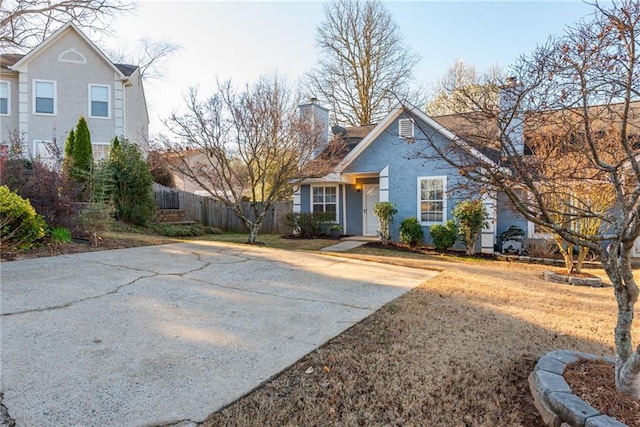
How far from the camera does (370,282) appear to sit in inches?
238

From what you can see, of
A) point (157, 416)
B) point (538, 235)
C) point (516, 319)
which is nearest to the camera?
point (157, 416)

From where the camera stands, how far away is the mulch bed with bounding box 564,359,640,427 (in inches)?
90.0

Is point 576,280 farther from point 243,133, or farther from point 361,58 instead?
point 361,58

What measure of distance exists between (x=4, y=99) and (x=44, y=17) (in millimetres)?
6834

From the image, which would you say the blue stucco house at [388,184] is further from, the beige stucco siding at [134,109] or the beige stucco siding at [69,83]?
the beige stucco siding at [69,83]

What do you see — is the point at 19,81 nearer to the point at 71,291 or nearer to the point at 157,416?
the point at 71,291

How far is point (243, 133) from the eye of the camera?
11.7m

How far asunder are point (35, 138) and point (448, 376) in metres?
19.2

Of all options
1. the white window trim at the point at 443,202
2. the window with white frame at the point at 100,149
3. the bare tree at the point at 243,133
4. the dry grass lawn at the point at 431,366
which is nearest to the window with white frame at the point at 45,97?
the window with white frame at the point at 100,149

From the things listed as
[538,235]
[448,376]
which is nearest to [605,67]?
[448,376]

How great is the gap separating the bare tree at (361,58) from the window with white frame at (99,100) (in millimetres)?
12049

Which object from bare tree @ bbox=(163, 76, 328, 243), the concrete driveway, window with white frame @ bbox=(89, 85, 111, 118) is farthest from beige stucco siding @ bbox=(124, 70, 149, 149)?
the concrete driveway

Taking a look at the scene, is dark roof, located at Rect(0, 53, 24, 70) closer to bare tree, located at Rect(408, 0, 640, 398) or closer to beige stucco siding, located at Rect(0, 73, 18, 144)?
beige stucco siding, located at Rect(0, 73, 18, 144)

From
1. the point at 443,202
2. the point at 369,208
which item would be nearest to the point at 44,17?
the point at 369,208
